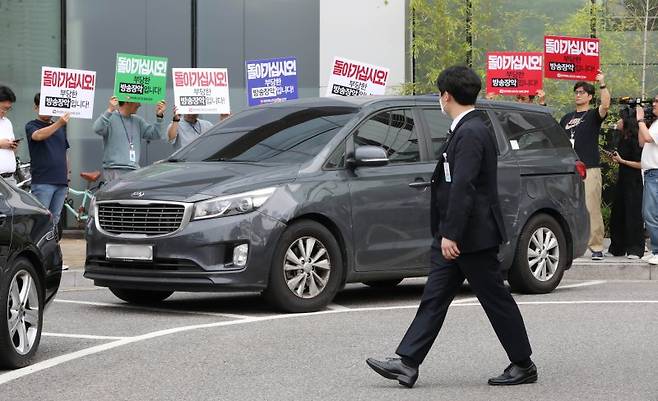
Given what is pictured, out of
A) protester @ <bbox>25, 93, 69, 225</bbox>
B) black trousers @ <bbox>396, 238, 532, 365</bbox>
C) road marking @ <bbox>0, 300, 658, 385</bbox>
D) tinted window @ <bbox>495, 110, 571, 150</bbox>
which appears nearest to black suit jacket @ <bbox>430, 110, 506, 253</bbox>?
black trousers @ <bbox>396, 238, 532, 365</bbox>

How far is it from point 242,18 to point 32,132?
6.68 meters

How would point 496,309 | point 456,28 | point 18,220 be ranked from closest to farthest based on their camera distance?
point 496,309
point 18,220
point 456,28

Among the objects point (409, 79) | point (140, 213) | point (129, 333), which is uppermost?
point (409, 79)

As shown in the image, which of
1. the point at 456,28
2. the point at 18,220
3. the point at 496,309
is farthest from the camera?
the point at 456,28

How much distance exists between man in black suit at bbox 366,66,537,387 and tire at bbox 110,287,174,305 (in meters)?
4.42

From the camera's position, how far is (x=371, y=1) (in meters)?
20.1

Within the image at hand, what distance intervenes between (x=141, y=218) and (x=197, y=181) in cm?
51

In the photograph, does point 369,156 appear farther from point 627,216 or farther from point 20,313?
point 627,216

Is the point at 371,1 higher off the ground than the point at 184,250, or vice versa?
the point at 371,1

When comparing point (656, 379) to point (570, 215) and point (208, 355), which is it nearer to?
point (208, 355)

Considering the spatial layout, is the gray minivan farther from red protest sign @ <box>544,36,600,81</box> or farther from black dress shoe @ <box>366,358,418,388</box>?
red protest sign @ <box>544,36,600,81</box>

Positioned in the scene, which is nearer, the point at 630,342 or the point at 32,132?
the point at 630,342

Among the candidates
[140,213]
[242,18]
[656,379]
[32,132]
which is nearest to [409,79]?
[242,18]

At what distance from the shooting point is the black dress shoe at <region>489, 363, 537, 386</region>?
7383 millimetres
